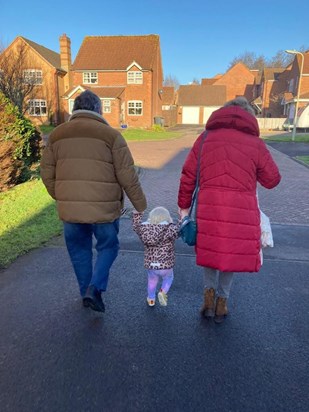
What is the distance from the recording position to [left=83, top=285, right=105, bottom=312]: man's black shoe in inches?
116

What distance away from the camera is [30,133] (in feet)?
28.3

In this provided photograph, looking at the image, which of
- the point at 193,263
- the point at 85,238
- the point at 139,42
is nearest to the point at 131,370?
the point at 85,238

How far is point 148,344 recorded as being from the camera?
277 centimetres

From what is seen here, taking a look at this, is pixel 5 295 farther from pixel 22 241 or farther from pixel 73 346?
pixel 22 241

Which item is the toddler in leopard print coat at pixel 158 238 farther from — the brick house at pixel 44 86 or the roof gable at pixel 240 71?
the roof gable at pixel 240 71

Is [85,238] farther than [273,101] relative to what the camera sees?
No

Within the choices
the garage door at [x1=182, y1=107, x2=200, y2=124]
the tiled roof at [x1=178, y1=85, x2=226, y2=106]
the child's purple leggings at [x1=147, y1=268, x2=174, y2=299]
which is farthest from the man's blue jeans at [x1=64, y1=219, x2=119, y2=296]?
the garage door at [x1=182, y1=107, x2=200, y2=124]

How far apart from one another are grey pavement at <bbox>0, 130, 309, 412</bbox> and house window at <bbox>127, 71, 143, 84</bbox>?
3436cm

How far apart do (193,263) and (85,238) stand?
1.79 meters

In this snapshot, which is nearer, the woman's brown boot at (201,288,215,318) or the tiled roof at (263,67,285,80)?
the woman's brown boot at (201,288,215,318)

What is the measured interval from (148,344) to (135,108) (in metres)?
35.8

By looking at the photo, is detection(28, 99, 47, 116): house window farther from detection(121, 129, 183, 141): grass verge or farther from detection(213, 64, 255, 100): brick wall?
detection(213, 64, 255, 100): brick wall

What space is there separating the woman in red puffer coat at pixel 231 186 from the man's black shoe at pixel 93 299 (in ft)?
3.20

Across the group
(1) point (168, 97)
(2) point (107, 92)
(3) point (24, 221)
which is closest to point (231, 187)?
(3) point (24, 221)
